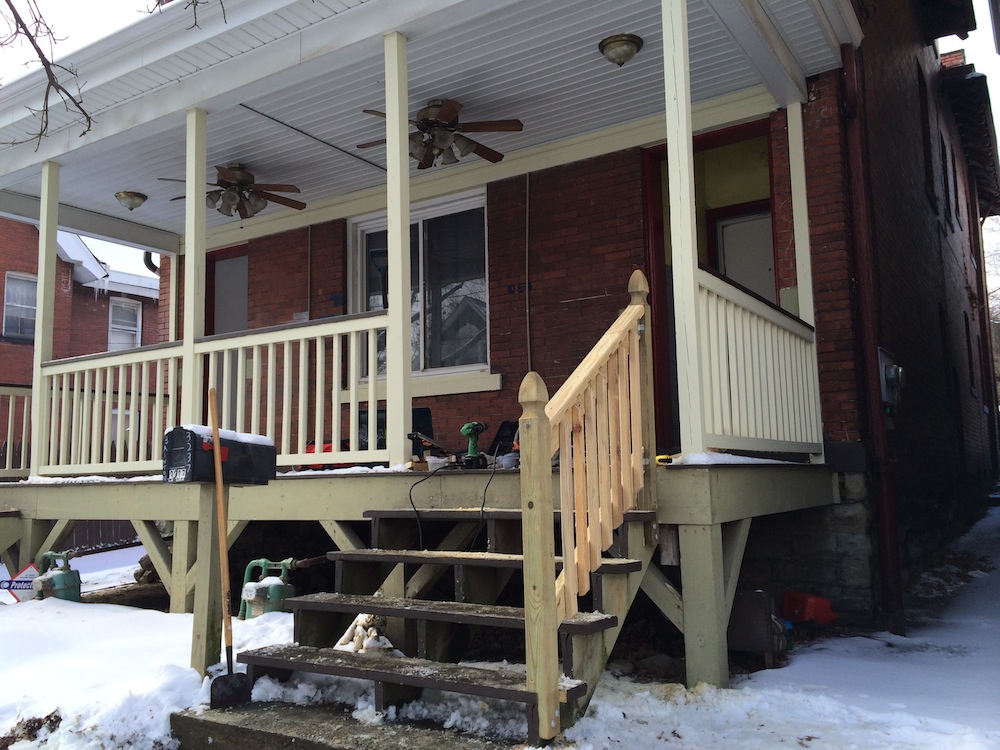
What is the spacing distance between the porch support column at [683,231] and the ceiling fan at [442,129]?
6.18 feet

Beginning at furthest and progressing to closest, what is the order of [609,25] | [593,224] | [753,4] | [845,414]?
[593,224] → [845,414] → [609,25] → [753,4]

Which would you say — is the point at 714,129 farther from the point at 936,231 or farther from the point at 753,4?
the point at 936,231

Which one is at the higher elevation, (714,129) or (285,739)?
(714,129)

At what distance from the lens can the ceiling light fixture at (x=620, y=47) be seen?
511 cm

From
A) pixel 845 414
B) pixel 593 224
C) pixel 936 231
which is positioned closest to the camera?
pixel 845 414

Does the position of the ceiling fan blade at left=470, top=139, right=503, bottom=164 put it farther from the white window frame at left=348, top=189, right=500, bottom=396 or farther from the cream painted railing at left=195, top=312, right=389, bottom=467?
the cream painted railing at left=195, top=312, right=389, bottom=467

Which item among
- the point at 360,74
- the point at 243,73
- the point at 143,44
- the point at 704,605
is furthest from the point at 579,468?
the point at 143,44

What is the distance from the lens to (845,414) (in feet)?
17.7

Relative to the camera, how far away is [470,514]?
3861 mm

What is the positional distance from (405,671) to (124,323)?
2013 cm

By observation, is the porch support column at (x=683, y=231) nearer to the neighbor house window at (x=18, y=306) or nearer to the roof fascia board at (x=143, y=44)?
the roof fascia board at (x=143, y=44)

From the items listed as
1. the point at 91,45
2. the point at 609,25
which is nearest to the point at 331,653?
the point at 609,25

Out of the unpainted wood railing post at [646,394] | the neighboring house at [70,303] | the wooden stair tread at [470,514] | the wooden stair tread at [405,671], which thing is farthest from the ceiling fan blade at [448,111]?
the neighboring house at [70,303]

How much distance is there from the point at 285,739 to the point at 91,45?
4696 millimetres
